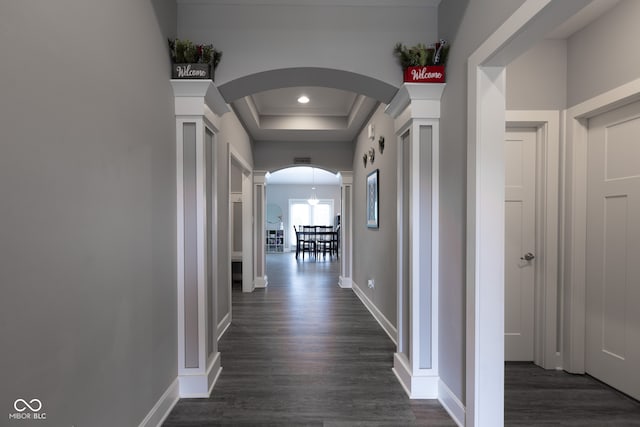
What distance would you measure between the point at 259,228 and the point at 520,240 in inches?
167

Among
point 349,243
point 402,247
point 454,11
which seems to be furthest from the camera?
point 349,243

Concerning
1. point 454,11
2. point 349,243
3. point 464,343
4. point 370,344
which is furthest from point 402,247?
point 349,243

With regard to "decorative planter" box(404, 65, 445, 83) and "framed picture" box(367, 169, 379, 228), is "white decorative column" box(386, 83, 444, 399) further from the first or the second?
"framed picture" box(367, 169, 379, 228)

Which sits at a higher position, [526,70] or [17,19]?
[526,70]

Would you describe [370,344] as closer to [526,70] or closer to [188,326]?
[188,326]

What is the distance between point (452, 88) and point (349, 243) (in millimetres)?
4030

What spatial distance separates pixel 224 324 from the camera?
3.53 metres

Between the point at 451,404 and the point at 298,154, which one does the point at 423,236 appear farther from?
the point at 298,154

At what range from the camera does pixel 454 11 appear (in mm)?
1993

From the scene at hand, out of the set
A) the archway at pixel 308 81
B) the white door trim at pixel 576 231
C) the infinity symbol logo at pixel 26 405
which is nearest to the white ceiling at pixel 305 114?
the archway at pixel 308 81

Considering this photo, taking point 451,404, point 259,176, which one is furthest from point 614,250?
point 259,176

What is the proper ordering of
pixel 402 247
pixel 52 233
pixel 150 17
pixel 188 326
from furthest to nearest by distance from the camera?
pixel 402 247, pixel 188 326, pixel 150 17, pixel 52 233

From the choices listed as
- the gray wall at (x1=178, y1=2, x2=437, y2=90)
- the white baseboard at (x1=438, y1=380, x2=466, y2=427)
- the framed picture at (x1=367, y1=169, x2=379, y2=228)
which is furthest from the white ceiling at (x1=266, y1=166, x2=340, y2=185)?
the white baseboard at (x1=438, y1=380, x2=466, y2=427)

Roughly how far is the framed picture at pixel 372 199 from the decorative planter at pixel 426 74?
1758 mm
